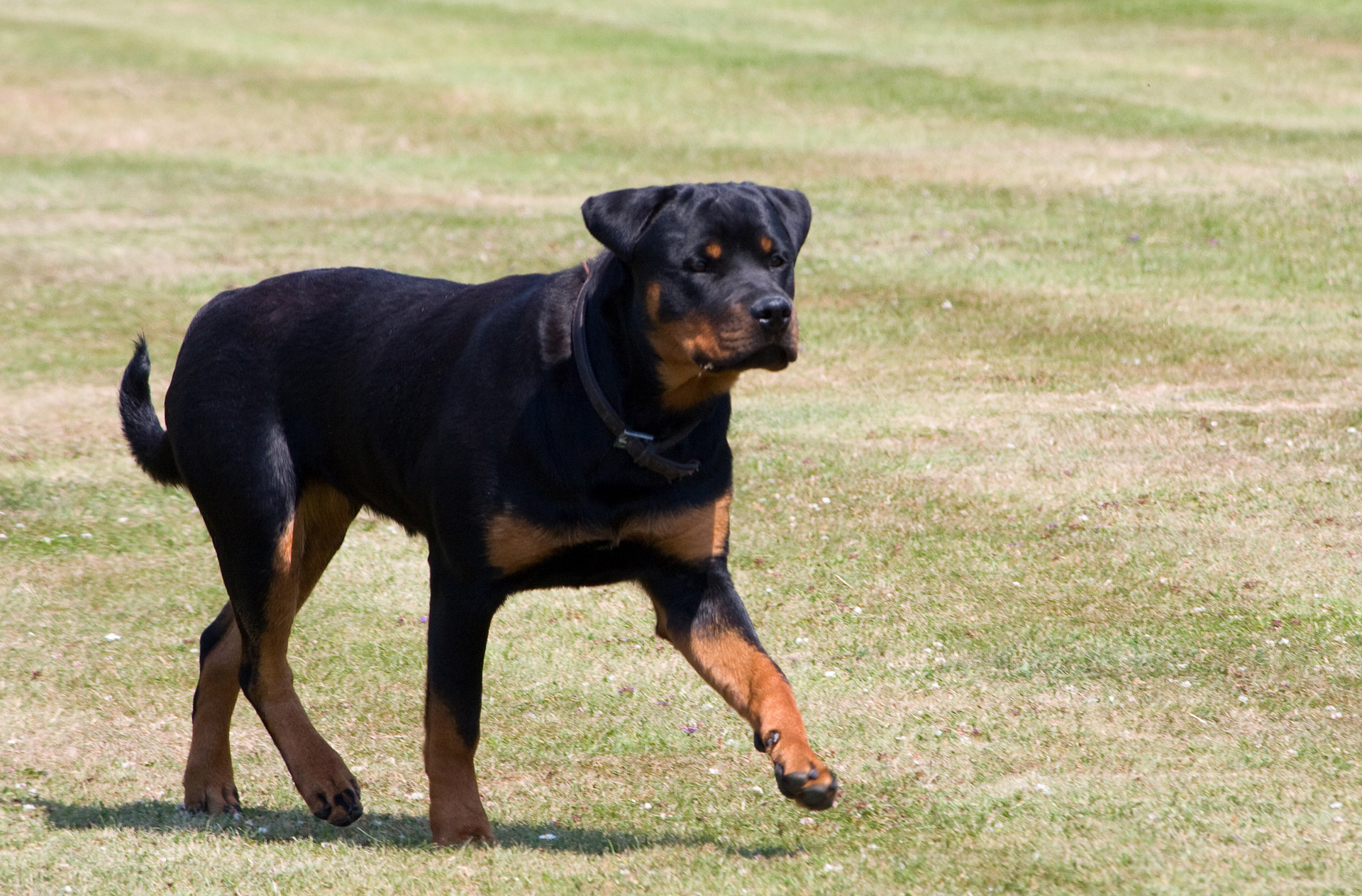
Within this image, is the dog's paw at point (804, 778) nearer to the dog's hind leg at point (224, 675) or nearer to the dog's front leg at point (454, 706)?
the dog's front leg at point (454, 706)

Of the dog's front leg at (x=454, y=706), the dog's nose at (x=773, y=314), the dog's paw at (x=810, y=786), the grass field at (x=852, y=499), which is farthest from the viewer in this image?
the grass field at (x=852, y=499)

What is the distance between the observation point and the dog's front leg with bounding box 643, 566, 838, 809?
517cm

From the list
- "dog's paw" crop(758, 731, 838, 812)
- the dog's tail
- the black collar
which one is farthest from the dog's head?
the dog's tail

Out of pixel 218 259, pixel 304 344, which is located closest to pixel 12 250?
pixel 218 259

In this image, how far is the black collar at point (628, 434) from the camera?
5.27 meters

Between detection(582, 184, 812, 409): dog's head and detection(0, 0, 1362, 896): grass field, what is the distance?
154 centimetres

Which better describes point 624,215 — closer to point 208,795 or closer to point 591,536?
point 591,536

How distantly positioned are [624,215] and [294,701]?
2167mm

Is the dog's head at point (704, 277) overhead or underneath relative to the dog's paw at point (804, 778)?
overhead

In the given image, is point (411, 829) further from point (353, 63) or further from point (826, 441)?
point (353, 63)

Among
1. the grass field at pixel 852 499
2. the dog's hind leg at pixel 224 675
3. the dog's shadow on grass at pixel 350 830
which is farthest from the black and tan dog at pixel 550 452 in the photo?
the grass field at pixel 852 499

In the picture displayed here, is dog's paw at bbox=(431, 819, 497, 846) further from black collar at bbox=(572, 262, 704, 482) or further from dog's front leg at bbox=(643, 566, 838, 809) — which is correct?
black collar at bbox=(572, 262, 704, 482)

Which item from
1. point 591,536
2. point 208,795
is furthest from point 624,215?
point 208,795

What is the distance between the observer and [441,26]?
95.1 ft
